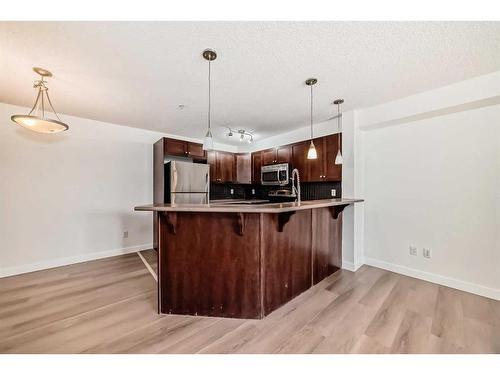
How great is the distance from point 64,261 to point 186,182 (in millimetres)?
2281

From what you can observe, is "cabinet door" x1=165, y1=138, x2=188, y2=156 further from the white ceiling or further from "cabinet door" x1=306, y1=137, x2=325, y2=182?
"cabinet door" x1=306, y1=137, x2=325, y2=182

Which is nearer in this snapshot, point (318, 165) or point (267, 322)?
point (267, 322)

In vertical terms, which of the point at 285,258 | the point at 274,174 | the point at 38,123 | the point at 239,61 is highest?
the point at 239,61

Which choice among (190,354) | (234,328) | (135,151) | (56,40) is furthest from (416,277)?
(135,151)

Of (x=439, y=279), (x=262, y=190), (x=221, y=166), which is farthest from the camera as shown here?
(x=262, y=190)

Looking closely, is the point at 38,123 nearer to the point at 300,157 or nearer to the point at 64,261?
the point at 64,261

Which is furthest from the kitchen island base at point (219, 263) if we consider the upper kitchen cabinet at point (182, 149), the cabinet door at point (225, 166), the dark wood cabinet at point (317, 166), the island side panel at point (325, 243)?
the cabinet door at point (225, 166)

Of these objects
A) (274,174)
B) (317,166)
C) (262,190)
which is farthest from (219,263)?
(262,190)

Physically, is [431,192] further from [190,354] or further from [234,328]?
[190,354]

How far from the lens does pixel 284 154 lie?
14.1 feet

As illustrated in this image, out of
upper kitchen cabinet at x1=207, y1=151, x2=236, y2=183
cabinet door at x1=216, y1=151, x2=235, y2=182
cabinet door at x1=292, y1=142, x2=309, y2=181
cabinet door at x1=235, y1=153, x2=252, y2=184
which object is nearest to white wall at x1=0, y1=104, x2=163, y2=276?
upper kitchen cabinet at x1=207, y1=151, x2=236, y2=183

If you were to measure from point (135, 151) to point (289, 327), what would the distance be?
12.9 ft

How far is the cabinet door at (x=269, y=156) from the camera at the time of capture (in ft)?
14.8

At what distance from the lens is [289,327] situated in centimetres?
179
